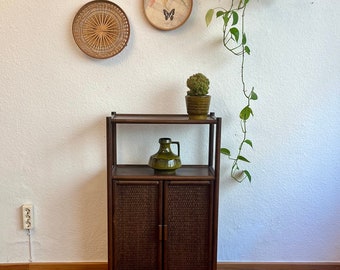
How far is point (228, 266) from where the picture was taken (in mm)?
1891

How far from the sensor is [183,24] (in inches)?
67.1

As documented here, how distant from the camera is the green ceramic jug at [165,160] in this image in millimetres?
1621

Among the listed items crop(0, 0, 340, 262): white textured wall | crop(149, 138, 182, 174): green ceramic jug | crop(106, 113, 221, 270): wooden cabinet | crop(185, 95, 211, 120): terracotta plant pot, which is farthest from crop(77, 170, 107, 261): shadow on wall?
crop(185, 95, 211, 120): terracotta plant pot

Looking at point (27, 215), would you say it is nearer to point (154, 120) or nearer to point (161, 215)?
point (161, 215)

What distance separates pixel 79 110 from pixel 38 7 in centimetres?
53

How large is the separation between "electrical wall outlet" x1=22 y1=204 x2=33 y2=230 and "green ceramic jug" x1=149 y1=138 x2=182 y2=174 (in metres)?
0.70

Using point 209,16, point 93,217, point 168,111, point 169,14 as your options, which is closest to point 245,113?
point 168,111

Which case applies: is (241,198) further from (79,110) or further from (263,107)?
(79,110)

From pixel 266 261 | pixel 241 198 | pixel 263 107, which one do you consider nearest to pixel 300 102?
pixel 263 107

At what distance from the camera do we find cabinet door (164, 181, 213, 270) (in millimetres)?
1607

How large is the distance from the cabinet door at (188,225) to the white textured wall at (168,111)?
0.80ft

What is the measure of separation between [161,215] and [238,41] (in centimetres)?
93

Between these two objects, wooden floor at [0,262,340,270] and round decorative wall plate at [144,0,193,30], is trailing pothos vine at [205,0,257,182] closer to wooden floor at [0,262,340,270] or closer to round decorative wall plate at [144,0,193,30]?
round decorative wall plate at [144,0,193,30]

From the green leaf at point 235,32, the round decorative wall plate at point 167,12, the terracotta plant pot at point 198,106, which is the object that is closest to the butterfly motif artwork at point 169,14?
the round decorative wall plate at point 167,12
